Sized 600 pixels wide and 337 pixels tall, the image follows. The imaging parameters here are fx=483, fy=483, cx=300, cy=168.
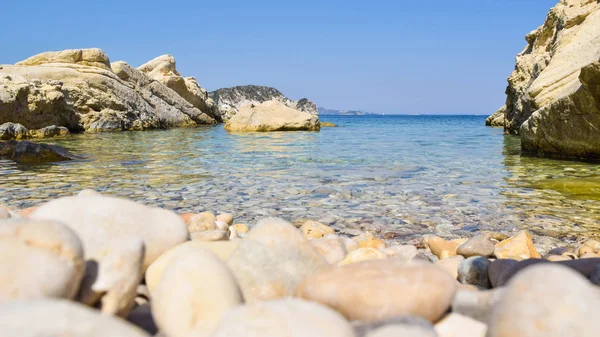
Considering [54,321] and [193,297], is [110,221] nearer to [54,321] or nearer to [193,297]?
[193,297]

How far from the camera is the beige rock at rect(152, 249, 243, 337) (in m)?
1.55

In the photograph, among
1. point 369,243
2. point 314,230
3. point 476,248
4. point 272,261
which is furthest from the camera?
point 314,230

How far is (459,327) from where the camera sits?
5.49 ft

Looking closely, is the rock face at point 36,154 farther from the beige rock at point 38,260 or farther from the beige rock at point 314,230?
the beige rock at point 38,260

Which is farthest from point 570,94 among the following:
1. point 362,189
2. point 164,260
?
point 164,260

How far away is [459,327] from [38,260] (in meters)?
1.41

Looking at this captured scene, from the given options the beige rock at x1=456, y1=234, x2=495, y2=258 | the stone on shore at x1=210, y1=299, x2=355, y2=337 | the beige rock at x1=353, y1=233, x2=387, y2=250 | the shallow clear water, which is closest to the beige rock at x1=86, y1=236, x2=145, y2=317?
the stone on shore at x1=210, y1=299, x2=355, y2=337

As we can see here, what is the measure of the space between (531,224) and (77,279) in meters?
4.00

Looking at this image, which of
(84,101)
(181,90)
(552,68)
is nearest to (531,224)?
(552,68)

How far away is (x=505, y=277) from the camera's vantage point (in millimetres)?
2281

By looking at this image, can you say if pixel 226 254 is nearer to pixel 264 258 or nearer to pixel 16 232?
pixel 264 258

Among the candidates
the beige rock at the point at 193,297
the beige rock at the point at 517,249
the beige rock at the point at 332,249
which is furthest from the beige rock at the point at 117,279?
the beige rock at the point at 517,249

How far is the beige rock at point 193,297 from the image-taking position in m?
1.55

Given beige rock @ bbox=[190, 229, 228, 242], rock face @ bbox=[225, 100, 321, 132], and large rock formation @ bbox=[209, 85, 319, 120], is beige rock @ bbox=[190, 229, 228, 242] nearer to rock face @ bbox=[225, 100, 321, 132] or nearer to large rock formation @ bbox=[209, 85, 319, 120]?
rock face @ bbox=[225, 100, 321, 132]
